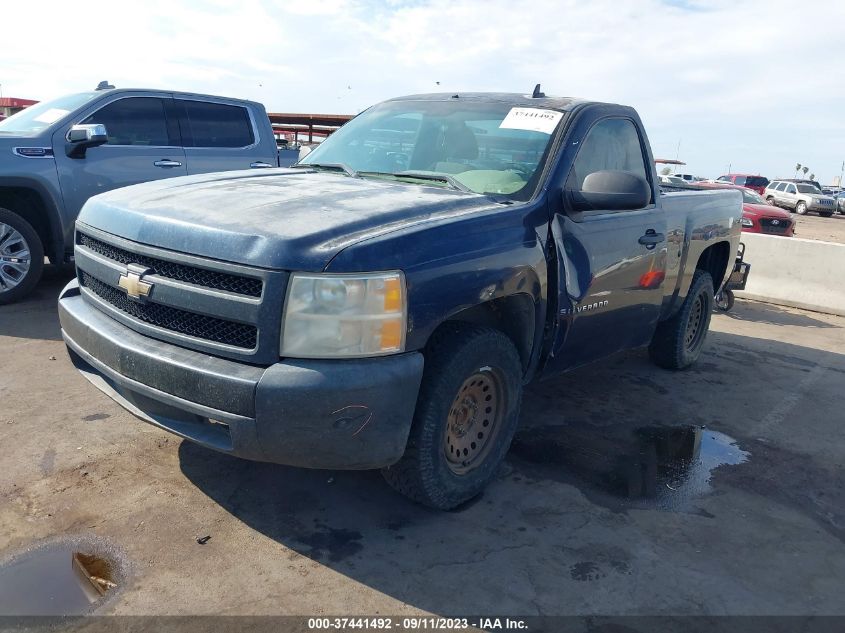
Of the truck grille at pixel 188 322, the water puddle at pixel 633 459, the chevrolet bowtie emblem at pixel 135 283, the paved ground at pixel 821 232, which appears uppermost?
the chevrolet bowtie emblem at pixel 135 283

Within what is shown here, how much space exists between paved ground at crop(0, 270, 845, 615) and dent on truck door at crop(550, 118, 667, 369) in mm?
639

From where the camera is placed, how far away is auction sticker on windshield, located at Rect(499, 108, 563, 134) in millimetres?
3777

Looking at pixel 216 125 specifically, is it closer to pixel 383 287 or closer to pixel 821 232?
pixel 383 287

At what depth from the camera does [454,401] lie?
9.91 ft

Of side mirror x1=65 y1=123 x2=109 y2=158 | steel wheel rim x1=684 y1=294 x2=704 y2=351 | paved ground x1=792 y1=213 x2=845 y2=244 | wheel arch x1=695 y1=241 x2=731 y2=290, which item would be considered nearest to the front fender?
steel wheel rim x1=684 y1=294 x2=704 y2=351

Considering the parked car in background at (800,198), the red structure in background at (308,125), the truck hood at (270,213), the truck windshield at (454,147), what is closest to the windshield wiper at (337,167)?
the truck windshield at (454,147)

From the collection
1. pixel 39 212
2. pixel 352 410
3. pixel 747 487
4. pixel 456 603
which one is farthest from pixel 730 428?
Result: pixel 39 212

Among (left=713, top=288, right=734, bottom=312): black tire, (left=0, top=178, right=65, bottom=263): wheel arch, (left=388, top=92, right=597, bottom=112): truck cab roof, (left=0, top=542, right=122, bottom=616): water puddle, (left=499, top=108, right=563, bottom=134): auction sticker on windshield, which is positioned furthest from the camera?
(left=713, top=288, right=734, bottom=312): black tire

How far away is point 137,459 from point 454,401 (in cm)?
168

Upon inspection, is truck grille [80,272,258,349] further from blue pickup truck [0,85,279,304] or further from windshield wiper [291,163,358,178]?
blue pickup truck [0,85,279,304]

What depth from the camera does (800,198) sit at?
3356cm

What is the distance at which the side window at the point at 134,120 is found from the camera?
667 centimetres

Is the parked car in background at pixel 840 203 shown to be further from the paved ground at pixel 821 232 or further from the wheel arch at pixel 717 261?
the wheel arch at pixel 717 261

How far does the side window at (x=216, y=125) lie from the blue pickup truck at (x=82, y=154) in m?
0.01
